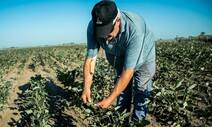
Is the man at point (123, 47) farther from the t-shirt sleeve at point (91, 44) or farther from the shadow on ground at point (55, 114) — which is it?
the shadow on ground at point (55, 114)

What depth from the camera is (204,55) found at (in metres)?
11.4

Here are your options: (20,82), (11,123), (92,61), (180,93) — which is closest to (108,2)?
(92,61)

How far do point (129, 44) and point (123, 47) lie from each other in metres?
0.28

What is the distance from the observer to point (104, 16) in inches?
92.8

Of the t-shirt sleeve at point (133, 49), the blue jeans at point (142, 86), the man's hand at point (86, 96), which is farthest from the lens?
the blue jeans at point (142, 86)

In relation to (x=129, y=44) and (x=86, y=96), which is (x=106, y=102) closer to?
(x=86, y=96)

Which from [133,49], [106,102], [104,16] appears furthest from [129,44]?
[106,102]

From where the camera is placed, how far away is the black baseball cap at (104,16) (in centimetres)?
237

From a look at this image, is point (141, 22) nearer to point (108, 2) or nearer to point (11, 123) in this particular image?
point (108, 2)

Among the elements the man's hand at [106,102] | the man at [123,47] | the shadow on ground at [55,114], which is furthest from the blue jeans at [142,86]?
the shadow on ground at [55,114]

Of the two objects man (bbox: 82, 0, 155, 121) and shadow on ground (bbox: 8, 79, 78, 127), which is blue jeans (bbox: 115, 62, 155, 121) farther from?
shadow on ground (bbox: 8, 79, 78, 127)

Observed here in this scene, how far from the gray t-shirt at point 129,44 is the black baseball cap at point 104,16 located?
0.22 meters

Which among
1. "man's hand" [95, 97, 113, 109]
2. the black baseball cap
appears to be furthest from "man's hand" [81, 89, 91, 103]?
the black baseball cap

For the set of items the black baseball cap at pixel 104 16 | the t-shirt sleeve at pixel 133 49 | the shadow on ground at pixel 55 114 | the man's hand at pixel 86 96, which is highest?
the black baseball cap at pixel 104 16
